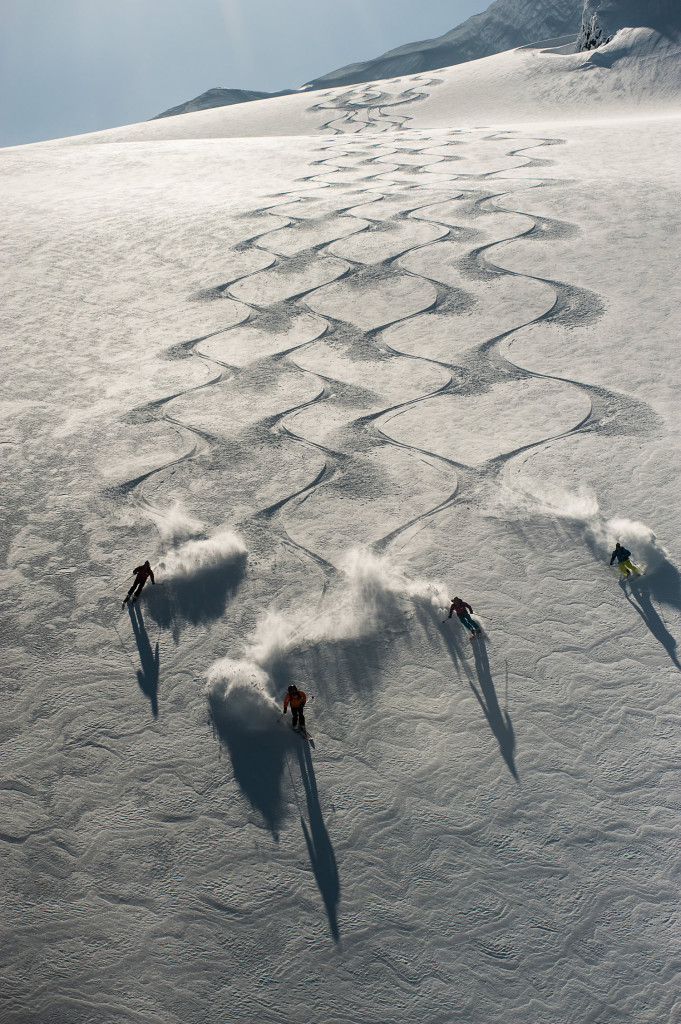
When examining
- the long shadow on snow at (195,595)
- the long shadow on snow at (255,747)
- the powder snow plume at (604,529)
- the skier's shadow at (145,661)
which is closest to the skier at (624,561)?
the powder snow plume at (604,529)

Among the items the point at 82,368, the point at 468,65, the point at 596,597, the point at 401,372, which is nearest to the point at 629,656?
the point at 596,597

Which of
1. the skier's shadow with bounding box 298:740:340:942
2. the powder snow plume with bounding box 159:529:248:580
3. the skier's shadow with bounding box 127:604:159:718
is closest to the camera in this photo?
the skier's shadow with bounding box 298:740:340:942

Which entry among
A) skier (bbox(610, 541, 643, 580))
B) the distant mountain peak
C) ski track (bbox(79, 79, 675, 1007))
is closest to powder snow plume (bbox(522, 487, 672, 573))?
skier (bbox(610, 541, 643, 580))

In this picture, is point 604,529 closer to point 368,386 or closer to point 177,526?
point 368,386

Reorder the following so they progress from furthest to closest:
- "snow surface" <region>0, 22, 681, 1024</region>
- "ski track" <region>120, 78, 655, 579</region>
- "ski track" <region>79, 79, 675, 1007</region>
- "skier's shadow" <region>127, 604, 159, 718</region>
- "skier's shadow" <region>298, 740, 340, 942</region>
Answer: "ski track" <region>120, 78, 655, 579</region>
"skier's shadow" <region>127, 604, 159, 718</region>
"ski track" <region>79, 79, 675, 1007</region>
"skier's shadow" <region>298, 740, 340, 942</region>
"snow surface" <region>0, 22, 681, 1024</region>

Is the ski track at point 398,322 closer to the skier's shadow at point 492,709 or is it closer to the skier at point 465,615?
the skier at point 465,615

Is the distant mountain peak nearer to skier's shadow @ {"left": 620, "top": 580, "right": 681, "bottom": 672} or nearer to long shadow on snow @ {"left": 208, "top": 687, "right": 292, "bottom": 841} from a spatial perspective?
skier's shadow @ {"left": 620, "top": 580, "right": 681, "bottom": 672}
